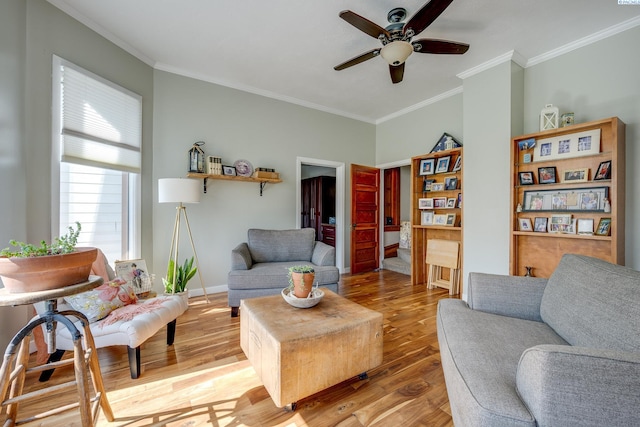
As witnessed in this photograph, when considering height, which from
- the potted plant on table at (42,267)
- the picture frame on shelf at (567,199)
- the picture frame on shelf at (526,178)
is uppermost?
the picture frame on shelf at (526,178)

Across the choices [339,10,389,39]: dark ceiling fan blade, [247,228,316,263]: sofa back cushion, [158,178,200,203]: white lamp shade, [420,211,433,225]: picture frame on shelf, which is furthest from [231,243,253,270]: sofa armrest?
[420,211,433,225]: picture frame on shelf

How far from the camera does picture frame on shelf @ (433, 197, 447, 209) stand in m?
3.74

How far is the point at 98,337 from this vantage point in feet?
5.35

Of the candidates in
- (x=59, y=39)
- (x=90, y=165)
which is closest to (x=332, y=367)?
(x=90, y=165)

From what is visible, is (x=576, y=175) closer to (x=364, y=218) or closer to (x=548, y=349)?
(x=548, y=349)

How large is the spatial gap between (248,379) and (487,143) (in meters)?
3.35

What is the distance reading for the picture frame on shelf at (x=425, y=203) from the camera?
385 cm

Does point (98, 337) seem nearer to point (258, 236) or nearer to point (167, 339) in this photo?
point (167, 339)

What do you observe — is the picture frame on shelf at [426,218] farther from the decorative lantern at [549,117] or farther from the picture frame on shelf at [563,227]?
the decorative lantern at [549,117]

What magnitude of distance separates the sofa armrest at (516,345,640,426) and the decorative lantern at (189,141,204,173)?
11.3 feet

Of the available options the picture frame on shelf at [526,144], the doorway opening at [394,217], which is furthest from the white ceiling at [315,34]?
the doorway opening at [394,217]

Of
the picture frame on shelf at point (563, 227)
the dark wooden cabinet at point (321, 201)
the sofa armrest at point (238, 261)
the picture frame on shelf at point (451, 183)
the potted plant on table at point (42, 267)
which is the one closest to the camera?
the potted plant on table at point (42, 267)

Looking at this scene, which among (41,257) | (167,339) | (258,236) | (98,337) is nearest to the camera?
(41,257)

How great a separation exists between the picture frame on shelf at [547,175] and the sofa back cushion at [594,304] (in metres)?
1.58
